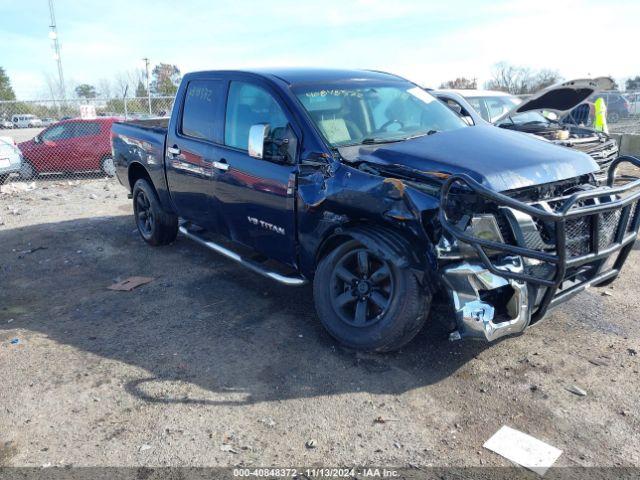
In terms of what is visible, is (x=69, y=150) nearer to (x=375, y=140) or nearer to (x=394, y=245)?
(x=375, y=140)

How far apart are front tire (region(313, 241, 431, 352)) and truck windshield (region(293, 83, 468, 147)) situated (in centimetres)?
91

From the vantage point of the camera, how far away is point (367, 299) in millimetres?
3727

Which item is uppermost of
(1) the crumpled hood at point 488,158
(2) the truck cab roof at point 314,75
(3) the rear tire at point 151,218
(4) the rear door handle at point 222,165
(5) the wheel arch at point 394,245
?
(2) the truck cab roof at point 314,75

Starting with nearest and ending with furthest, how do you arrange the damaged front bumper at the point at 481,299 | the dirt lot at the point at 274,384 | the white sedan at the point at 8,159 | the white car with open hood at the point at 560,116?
the dirt lot at the point at 274,384 → the damaged front bumper at the point at 481,299 → the white car with open hood at the point at 560,116 → the white sedan at the point at 8,159

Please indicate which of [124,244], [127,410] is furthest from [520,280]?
[124,244]

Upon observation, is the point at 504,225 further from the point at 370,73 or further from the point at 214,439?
the point at 370,73

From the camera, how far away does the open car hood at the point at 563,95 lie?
7316 mm

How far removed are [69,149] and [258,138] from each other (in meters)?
10.3

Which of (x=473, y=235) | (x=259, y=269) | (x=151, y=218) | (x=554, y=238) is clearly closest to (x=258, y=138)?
(x=259, y=269)

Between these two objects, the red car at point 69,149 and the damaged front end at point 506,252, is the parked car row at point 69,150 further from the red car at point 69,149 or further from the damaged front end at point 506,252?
the damaged front end at point 506,252

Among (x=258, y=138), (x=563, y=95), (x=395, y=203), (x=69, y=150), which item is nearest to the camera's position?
(x=395, y=203)

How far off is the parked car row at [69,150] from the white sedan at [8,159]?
0.74 m

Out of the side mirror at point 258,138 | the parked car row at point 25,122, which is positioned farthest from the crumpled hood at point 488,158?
the parked car row at point 25,122

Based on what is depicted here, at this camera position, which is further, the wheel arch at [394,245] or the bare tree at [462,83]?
the bare tree at [462,83]
